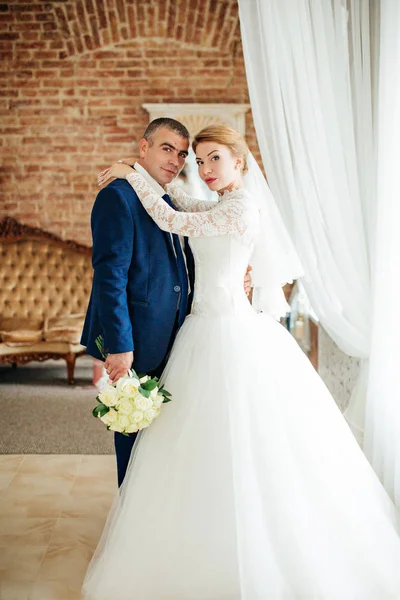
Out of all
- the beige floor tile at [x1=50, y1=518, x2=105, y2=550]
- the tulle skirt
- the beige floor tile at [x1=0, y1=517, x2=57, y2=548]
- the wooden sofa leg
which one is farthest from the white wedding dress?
the wooden sofa leg

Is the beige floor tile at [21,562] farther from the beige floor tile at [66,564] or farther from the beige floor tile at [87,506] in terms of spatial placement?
the beige floor tile at [87,506]

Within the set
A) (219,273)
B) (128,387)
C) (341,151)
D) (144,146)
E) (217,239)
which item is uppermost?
(144,146)

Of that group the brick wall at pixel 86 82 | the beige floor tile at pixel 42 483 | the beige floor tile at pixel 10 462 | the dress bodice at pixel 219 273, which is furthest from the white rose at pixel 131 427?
the brick wall at pixel 86 82

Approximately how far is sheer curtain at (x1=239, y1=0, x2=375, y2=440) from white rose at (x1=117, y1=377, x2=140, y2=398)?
0.80 metres

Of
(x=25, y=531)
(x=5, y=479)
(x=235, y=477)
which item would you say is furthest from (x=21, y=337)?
(x=235, y=477)

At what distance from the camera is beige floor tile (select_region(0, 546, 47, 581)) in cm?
201

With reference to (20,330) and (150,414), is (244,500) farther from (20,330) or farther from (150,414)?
(20,330)

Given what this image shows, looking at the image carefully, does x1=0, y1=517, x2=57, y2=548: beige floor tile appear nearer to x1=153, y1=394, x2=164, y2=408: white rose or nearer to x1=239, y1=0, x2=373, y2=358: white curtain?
x1=153, y1=394, x2=164, y2=408: white rose

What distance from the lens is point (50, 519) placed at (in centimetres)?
245

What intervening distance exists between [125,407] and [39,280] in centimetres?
349

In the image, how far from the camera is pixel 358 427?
8.42ft

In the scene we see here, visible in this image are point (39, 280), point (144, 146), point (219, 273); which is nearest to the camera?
point (219, 273)

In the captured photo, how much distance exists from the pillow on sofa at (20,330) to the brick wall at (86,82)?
0.89 m

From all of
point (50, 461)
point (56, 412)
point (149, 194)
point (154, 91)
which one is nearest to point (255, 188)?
point (149, 194)
